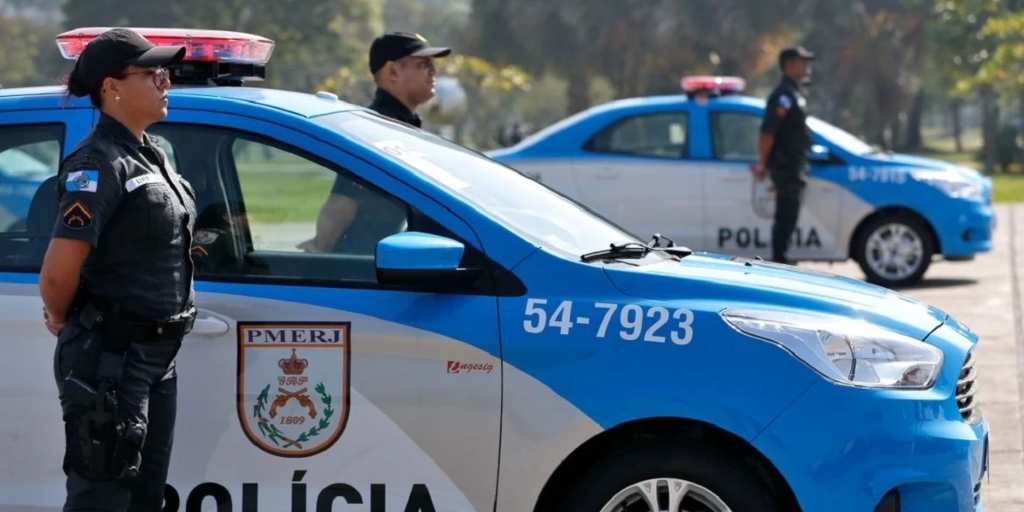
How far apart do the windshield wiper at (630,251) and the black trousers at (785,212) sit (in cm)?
631

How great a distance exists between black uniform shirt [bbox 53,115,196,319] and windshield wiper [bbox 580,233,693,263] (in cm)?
114

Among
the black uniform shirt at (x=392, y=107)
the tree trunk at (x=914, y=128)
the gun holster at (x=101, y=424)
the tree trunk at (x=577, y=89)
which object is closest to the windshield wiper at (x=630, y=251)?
the gun holster at (x=101, y=424)

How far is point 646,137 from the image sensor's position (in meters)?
11.9

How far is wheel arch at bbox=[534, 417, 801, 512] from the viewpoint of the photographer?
384cm

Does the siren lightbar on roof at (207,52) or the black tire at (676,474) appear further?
the siren lightbar on roof at (207,52)

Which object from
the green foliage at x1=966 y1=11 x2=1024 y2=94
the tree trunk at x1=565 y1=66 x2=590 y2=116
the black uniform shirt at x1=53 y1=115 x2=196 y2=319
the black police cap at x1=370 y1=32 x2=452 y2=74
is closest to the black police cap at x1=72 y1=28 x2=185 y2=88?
the black uniform shirt at x1=53 y1=115 x2=196 y2=319

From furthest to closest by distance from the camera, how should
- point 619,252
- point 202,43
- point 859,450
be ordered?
point 202,43
point 619,252
point 859,450

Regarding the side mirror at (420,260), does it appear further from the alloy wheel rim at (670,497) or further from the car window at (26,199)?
the car window at (26,199)

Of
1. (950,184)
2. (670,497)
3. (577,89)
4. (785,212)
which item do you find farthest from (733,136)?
(577,89)

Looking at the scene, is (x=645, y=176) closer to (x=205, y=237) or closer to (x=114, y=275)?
(x=205, y=237)

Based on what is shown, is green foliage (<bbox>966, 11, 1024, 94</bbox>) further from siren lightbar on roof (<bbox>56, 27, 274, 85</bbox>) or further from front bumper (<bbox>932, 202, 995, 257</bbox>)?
siren lightbar on roof (<bbox>56, 27, 274, 85</bbox>)

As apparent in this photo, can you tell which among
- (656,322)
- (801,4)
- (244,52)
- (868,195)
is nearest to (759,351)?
(656,322)

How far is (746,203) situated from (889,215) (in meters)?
1.14

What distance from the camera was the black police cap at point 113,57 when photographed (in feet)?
11.4
